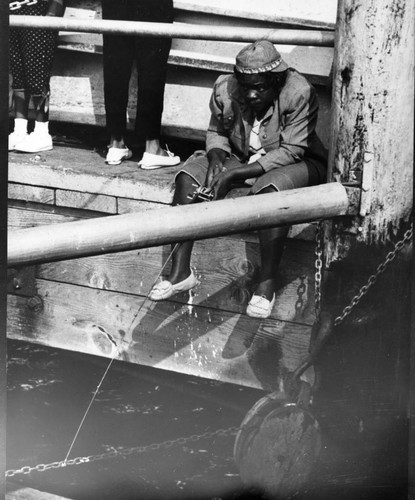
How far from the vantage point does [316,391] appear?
353 centimetres

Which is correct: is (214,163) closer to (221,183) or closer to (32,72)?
(221,183)

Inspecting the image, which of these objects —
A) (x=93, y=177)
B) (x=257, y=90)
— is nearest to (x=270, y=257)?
(x=257, y=90)

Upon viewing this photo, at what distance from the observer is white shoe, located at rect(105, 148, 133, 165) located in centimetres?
482

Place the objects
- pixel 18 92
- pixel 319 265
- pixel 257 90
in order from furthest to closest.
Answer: pixel 18 92 < pixel 257 90 < pixel 319 265

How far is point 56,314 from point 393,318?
6.48ft

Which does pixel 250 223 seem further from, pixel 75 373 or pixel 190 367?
pixel 75 373

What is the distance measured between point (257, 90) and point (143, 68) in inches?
34.5

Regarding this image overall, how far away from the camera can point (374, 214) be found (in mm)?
3328

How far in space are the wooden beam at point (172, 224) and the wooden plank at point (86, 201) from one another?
1.51 metres

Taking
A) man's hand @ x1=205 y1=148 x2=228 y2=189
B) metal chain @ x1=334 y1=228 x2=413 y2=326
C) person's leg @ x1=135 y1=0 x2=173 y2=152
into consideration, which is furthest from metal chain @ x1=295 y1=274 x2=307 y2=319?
person's leg @ x1=135 y1=0 x2=173 y2=152

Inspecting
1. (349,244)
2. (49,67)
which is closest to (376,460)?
(349,244)

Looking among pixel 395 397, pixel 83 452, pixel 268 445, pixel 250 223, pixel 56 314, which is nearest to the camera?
pixel 250 223

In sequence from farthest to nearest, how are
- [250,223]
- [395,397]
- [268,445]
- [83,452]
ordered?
[83,452]
[395,397]
[268,445]
[250,223]

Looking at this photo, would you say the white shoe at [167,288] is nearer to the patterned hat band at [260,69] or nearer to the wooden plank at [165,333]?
the wooden plank at [165,333]
